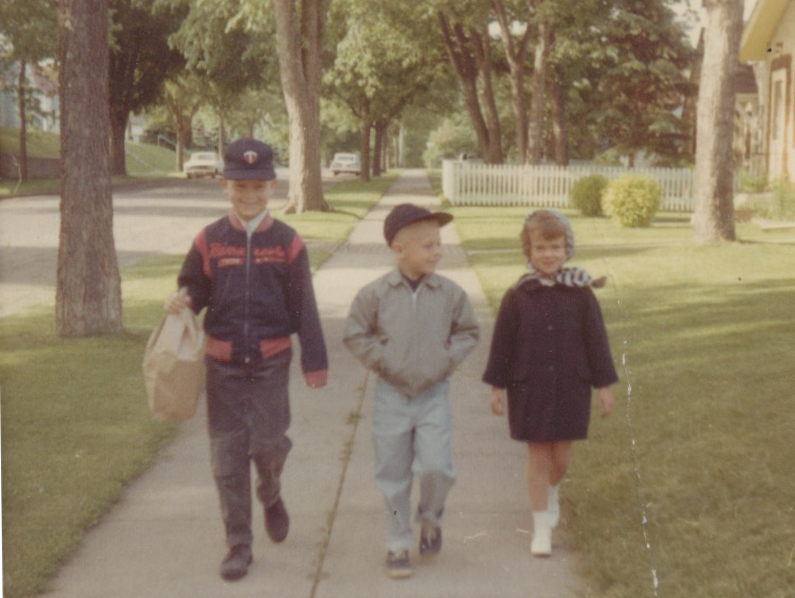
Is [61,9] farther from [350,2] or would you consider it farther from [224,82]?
[224,82]

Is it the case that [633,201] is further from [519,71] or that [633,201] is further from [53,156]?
[53,156]

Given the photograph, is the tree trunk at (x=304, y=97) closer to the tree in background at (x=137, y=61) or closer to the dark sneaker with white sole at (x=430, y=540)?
the dark sneaker with white sole at (x=430, y=540)

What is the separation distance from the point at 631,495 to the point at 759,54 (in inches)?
1007

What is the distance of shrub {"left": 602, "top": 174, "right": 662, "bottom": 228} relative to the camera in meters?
23.0

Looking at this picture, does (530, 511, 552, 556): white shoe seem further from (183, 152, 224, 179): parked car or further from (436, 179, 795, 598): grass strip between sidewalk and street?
(183, 152, 224, 179): parked car

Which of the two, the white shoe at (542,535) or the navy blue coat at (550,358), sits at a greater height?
the navy blue coat at (550,358)

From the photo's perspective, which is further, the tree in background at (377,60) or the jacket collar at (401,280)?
the tree in background at (377,60)

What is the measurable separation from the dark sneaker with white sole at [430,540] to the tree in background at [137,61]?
49248mm

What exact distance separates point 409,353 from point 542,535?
1.00 m

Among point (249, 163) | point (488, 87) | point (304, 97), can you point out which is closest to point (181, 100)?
point (488, 87)

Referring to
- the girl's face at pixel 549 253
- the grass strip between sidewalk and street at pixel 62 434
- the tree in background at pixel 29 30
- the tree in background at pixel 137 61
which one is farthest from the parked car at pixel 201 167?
the girl's face at pixel 549 253

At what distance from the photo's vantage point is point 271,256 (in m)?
4.47

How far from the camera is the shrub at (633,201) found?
22969 millimetres

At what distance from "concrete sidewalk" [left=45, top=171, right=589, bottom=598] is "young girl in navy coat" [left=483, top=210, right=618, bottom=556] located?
Answer: 0.34 m
